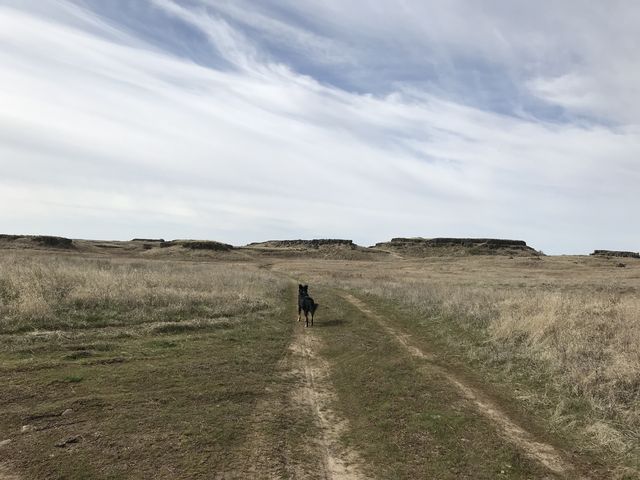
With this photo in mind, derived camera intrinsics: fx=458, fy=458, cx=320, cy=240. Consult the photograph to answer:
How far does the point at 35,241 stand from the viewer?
88062 millimetres

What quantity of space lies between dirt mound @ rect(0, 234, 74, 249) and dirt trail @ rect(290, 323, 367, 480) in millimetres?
89124

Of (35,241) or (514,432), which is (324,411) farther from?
(35,241)

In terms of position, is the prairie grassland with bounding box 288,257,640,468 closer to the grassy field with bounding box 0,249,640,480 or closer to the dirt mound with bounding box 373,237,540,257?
the grassy field with bounding box 0,249,640,480

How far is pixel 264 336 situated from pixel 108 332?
4.41 m

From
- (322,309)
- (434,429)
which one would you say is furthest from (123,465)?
(322,309)

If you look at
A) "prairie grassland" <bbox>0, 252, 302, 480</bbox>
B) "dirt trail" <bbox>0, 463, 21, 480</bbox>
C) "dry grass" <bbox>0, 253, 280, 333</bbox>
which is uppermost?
"dry grass" <bbox>0, 253, 280, 333</bbox>

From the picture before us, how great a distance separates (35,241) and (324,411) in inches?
3826

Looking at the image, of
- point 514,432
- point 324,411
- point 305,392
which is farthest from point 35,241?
point 514,432

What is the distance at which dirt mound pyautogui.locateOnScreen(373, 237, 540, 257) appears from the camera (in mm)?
134375

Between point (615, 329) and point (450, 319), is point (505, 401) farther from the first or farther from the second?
point (450, 319)

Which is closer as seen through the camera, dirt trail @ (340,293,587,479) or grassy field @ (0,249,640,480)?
grassy field @ (0,249,640,480)

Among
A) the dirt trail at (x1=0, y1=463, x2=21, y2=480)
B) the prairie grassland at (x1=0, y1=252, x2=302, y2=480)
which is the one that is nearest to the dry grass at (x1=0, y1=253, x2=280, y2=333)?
the prairie grassland at (x1=0, y1=252, x2=302, y2=480)

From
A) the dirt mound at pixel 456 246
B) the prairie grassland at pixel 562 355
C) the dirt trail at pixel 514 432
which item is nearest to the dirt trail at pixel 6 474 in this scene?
the dirt trail at pixel 514 432

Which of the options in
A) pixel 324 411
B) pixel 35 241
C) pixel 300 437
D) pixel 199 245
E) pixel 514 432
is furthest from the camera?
pixel 199 245
